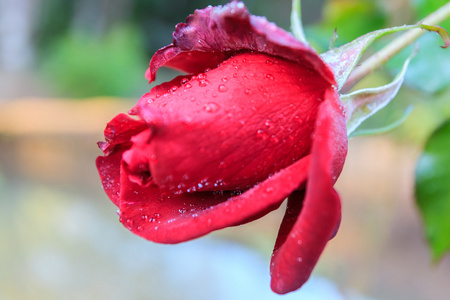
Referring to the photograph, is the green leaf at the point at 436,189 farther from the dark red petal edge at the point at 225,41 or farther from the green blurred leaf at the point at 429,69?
the dark red petal edge at the point at 225,41

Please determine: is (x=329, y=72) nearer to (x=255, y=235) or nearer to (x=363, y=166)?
(x=363, y=166)

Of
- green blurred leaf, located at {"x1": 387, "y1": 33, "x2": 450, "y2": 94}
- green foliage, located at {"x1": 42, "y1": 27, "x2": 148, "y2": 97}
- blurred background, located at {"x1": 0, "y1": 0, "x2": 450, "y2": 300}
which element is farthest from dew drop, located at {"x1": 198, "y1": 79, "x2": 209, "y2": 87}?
green foliage, located at {"x1": 42, "y1": 27, "x2": 148, "y2": 97}

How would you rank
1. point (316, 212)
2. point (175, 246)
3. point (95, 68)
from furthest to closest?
point (95, 68), point (175, 246), point (316, 212)

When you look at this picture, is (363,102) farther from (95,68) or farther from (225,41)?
(95,68)

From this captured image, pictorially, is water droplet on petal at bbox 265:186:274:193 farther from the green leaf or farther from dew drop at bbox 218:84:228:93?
the green leaf

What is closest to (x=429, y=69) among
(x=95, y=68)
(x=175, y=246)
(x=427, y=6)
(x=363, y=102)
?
(x=427, y=6)

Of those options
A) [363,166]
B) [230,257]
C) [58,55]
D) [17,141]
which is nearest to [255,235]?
[230,257]

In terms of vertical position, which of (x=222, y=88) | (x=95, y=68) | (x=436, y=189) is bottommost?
(x=95, y=68)

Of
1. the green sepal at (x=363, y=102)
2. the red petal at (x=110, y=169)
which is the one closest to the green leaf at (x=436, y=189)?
the green sepal at (x=363, y=102)

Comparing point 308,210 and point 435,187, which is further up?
point 308,210
